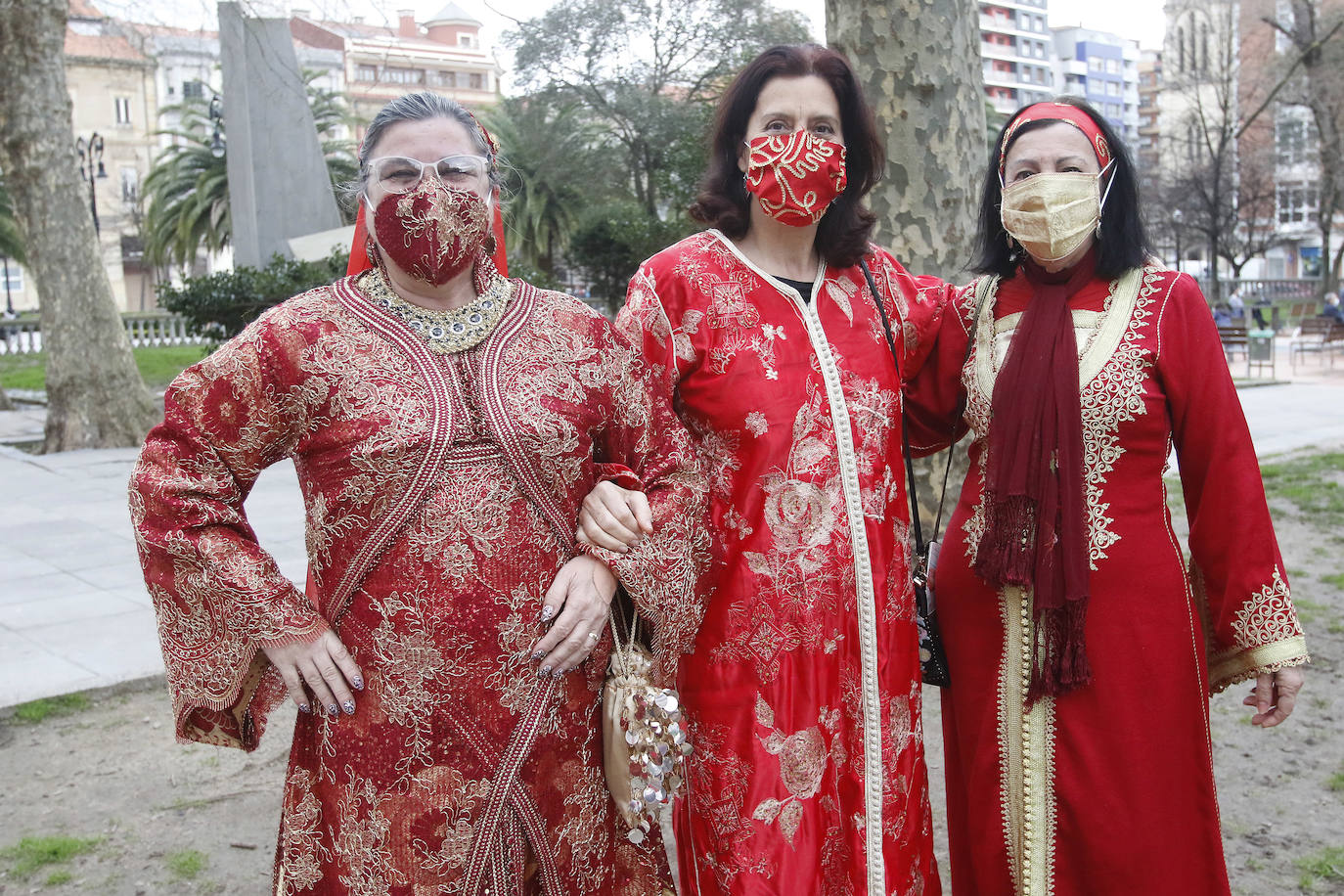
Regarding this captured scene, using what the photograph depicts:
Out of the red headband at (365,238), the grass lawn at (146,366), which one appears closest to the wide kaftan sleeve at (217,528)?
the red headband at (365,238)

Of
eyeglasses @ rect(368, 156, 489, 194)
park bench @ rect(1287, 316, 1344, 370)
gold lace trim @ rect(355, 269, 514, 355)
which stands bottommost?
park bench @ rect(1287, 316, 1344, 370)

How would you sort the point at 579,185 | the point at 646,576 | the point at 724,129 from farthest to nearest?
the point at 579,185, the point at 724,129, the point at 646,576

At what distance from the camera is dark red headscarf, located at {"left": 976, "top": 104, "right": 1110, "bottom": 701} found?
7.59ft

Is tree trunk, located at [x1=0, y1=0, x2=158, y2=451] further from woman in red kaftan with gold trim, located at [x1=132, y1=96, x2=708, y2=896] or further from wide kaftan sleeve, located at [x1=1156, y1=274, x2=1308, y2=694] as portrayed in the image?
wide kaftan sleeve, located at [x1=1156, y1=274, x2=1308, y2=694]

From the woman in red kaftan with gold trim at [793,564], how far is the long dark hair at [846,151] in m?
0.02

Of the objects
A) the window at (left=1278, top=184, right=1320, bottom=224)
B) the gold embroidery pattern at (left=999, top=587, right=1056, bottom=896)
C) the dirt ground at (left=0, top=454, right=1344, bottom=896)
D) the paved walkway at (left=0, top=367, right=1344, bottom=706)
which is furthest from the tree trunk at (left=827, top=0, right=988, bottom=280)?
the window at (left=1278, top=184, right=1320, bottom=224)

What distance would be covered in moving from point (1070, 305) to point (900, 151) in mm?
2544

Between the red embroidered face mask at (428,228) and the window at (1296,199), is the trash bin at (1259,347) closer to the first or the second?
the red embroidered face mask at (428,228)

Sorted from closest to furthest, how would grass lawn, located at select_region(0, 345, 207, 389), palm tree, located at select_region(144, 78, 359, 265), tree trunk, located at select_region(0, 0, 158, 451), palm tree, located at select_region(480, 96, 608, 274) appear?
tree trunk, located at select_region(0, 0, 158, 451) → grass lawn, located at select_region(0, 345, 207, 389) → palm tree, located at select_region(480, 96, 608, 274) → palm tree, located at select_region(144, 78, 359, 265)

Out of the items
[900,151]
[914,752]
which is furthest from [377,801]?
[900,151]

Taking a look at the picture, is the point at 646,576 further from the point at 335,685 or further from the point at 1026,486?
the point at 1026,486

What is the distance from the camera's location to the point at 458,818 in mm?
1909

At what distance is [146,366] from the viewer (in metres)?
21.2

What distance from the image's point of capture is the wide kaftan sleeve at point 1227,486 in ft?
7.61
